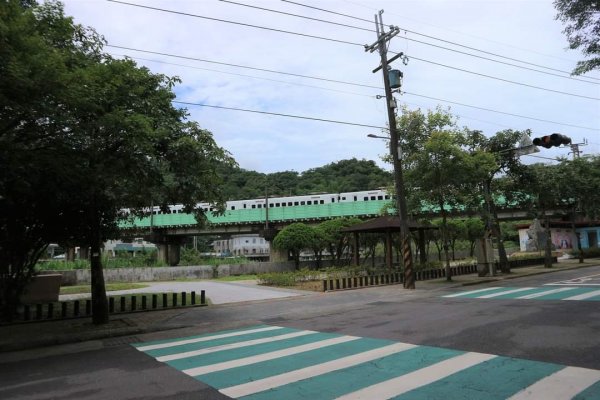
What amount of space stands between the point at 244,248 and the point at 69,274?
86187 mm

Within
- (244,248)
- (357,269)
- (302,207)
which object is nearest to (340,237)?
(357,269)

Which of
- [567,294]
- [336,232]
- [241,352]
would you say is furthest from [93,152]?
[336,232]

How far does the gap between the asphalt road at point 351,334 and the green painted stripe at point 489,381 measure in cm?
12

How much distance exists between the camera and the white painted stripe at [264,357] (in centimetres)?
702

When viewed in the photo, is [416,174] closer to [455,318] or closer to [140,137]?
[455,318]

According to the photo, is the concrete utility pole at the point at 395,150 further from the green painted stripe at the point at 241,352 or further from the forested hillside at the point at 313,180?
the forested hillside at the point at 313,180

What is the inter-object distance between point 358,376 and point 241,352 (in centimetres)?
282

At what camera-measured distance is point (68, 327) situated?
11891mm

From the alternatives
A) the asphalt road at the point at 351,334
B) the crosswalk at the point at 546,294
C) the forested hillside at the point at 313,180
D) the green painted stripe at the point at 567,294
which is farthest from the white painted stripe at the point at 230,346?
the forested hillside at the point at 313,180

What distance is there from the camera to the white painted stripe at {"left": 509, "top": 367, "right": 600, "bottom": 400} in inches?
205

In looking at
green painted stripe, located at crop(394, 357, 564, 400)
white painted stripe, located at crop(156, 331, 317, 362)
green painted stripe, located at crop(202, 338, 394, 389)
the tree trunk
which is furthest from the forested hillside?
green painted stripe, located at crop(394, 357, 564, 400)

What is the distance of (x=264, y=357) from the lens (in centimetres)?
773

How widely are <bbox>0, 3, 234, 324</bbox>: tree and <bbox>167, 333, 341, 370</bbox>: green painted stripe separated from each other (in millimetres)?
4601

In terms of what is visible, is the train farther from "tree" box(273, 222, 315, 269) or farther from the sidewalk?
the sidewalk
